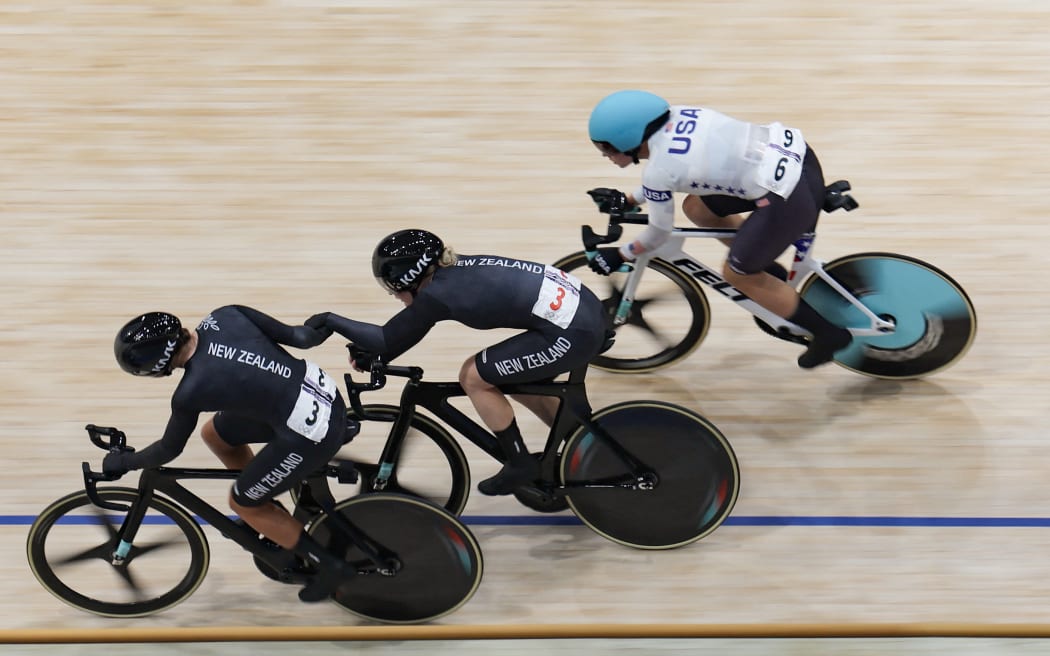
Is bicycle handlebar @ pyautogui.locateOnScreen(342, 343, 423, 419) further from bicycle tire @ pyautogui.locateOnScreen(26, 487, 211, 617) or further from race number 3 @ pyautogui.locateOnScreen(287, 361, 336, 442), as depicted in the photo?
bicycle tire @ pyautogui.locateOnScreen(26, 487, 211, 617)

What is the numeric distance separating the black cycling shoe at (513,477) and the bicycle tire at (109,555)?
3.19 feet

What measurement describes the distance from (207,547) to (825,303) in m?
2.55

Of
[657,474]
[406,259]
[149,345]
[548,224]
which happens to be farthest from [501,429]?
[548,224]

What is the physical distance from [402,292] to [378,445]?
730 mm

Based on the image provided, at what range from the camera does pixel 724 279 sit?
4.29m

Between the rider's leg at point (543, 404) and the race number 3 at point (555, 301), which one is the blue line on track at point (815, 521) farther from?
the race number 3 at point (555, 301)

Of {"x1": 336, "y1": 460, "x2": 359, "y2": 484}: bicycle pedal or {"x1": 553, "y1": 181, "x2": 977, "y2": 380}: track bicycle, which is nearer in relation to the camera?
{"x1": 336, "y1": 460, "x2": 359, "y2": 484}: bicycle pedal

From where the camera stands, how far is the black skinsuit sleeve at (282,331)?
10.9ft

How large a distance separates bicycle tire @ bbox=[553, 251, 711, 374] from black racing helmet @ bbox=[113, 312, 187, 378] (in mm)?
1814

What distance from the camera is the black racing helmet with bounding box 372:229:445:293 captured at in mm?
3359

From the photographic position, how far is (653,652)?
334 centimetres

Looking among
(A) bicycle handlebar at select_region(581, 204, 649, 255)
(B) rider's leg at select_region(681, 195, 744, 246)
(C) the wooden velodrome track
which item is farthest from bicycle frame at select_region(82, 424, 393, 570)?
(B) rider's leg at select_region(681, 195, 744, 246)

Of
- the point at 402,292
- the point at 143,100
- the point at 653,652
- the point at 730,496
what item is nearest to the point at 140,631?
the point at 402,292

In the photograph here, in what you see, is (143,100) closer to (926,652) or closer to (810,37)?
(810,37)
